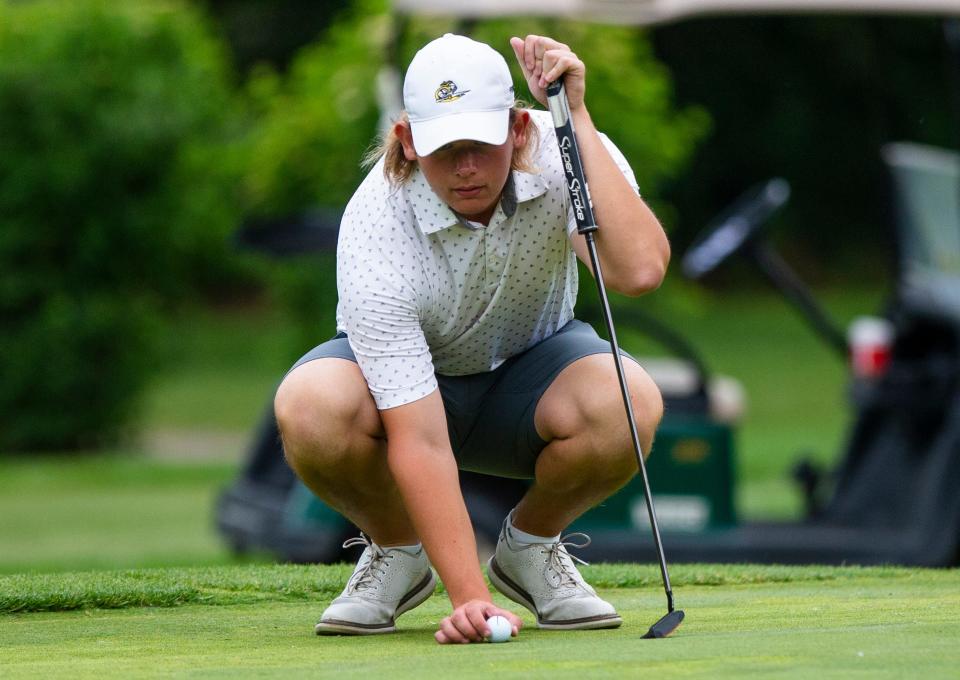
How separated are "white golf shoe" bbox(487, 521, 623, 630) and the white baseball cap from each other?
87 cm

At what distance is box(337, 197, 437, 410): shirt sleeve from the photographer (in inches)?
134

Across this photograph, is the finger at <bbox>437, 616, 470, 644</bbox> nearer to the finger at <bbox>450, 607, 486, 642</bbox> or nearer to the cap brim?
the finger at <bbox>450, 607, 486, 642</bbox>

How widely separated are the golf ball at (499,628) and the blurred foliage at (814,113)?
408 centimetres

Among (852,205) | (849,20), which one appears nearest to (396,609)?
(849,20)

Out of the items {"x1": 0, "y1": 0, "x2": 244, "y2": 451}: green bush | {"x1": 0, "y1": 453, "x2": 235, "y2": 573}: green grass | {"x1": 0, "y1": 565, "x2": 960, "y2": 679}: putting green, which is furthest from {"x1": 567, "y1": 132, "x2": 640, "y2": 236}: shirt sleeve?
{"x1": 0, "y1": 0, "x2": 244, "y2": 451}: green bush

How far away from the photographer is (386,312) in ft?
11.2

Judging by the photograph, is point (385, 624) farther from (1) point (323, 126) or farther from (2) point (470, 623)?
(1) point (323, 126)

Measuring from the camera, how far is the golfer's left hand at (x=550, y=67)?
136 inches

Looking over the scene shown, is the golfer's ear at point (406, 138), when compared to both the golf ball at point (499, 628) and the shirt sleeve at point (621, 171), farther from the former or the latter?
the golf ball at point (499, 628)

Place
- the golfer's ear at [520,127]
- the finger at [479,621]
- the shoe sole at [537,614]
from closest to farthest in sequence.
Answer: the finger at [479,621]
the golfer's ear at [520,127]
the shoe sole at [537,614]

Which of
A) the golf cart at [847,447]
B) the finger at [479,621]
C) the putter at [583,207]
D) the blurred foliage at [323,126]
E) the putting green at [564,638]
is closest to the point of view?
the putting green at [564,638]

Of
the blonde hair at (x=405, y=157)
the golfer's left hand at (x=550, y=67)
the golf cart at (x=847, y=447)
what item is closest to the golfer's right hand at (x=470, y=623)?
the blonde hair at (x=405, y=157)

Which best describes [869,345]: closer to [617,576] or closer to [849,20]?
[849,20]

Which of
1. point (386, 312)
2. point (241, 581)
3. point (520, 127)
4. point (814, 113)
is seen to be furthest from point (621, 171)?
point (814, 113)
